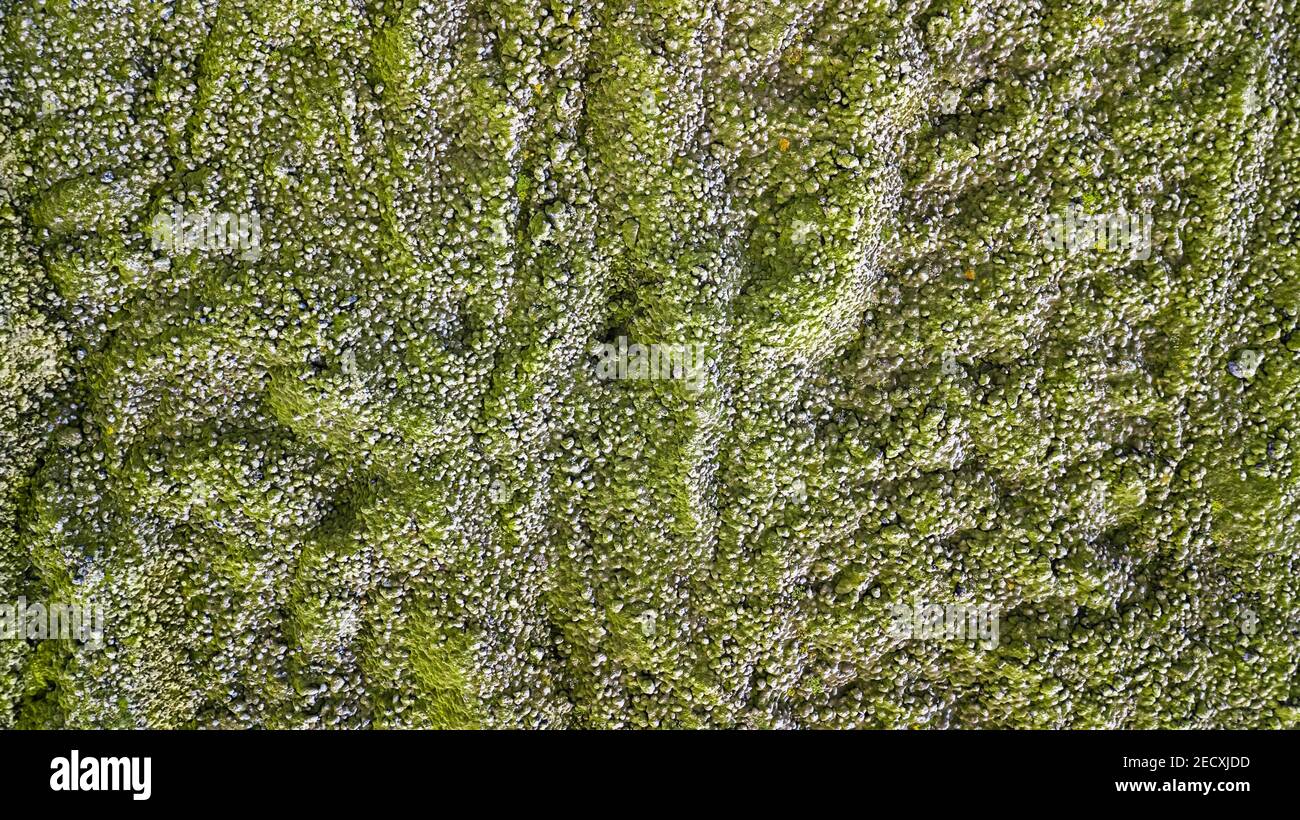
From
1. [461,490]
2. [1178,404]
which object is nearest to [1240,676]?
[1178,404]

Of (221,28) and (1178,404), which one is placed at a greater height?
(221,28)

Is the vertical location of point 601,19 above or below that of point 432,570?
above

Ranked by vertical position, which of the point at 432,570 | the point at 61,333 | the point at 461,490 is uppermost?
the point at 61,333

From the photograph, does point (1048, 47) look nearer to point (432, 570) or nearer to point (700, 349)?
point (700, 349)

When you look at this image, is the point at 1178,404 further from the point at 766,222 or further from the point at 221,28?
the point at 221,28
